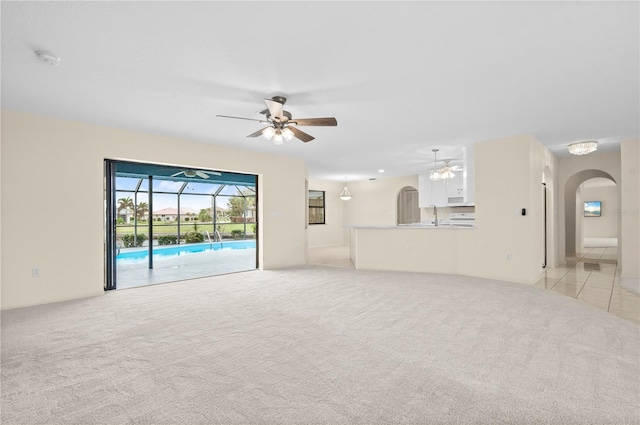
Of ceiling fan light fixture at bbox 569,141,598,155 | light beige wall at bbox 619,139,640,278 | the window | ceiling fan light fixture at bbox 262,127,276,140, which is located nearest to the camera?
ceiling fan light fixture at bbox 262,127,276,140

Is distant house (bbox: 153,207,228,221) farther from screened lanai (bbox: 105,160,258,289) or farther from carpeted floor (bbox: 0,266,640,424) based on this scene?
carpeted floor (bbox: 0,266,640,424)

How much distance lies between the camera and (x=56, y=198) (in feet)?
13.1

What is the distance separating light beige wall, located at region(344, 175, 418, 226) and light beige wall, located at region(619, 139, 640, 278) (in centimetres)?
493

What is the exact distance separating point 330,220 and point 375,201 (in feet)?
5.88

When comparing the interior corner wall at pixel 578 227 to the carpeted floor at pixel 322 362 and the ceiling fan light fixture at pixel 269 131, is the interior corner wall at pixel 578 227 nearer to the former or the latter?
the carpeted floor at pixel 322 362

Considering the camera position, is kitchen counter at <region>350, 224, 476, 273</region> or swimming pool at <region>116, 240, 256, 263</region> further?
swimming pool at <region>116, 240, 256, 263</region>

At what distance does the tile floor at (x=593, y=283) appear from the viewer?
3669 millimetres

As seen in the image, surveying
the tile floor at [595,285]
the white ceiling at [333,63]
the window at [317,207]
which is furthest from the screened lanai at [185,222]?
the tile floor at [595,285]

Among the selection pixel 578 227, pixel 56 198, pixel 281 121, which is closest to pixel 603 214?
pixel 578 227

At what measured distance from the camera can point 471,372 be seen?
83.5 inches

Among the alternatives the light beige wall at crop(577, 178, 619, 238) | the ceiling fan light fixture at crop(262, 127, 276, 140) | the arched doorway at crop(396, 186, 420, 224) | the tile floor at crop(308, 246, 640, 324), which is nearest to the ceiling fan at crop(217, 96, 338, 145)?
the ceiling fan light fixture at crop(262, 127, 276, 140)

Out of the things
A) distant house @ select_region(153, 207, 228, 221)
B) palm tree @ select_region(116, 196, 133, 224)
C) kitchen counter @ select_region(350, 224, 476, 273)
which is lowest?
kitchen counter @ select_region(350, 224, 476, 273)

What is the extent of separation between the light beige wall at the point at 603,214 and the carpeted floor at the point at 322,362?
504 inches

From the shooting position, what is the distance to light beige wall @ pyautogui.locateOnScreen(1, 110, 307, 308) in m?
3.69
